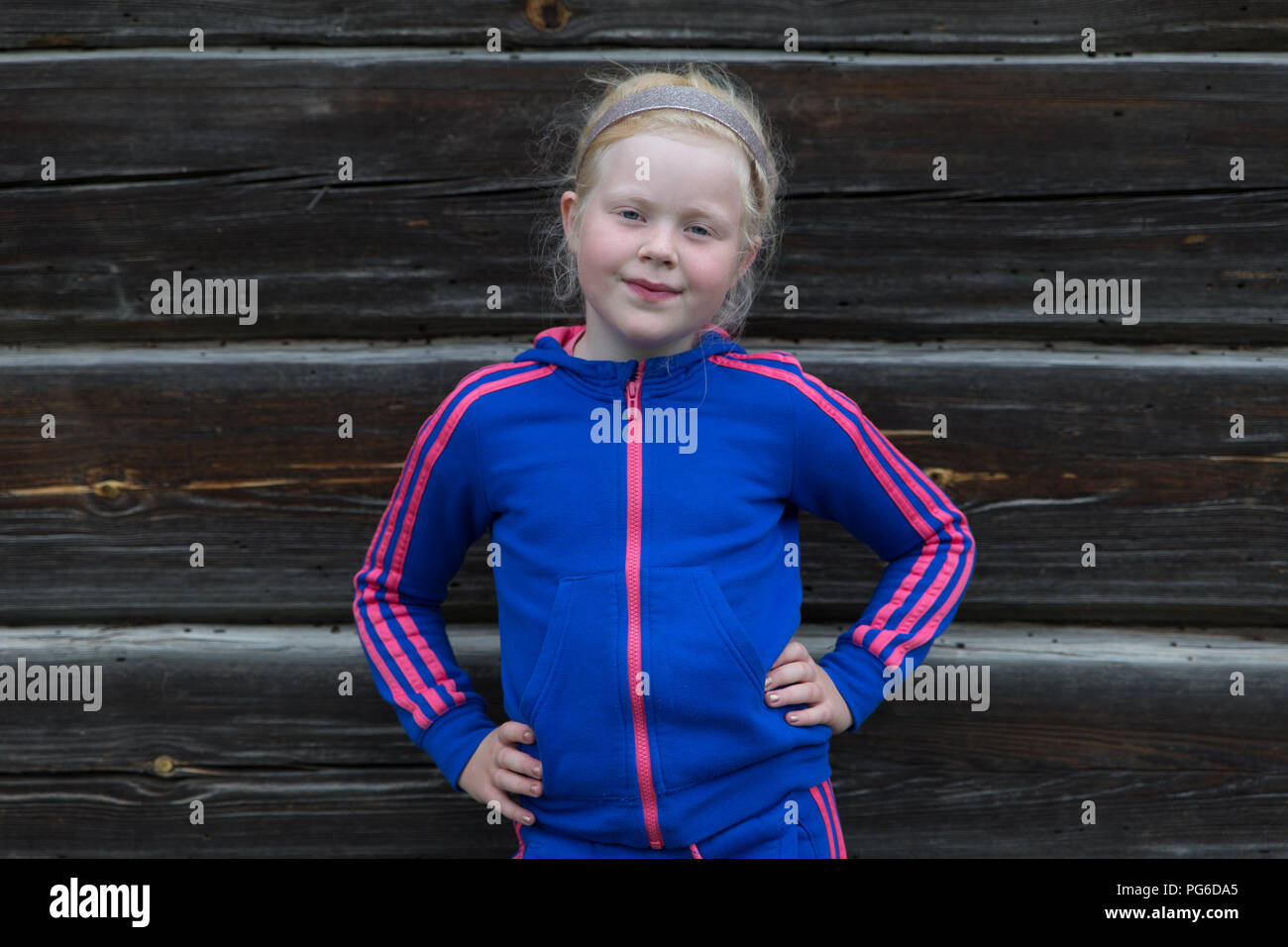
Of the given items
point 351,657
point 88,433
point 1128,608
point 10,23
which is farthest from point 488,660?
point 10,23

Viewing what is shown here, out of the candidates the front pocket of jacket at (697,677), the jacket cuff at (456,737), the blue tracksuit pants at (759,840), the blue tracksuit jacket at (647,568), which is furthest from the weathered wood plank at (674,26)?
the blue tracksuit pants at (759,840)

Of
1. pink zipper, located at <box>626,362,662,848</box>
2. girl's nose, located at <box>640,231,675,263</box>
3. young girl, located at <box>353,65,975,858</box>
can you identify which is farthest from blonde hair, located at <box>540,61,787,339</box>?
pink zipper, located at <box>626,362,662,848</box>

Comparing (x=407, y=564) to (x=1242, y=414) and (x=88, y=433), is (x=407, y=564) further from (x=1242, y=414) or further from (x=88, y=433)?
(x=1242, y=414)

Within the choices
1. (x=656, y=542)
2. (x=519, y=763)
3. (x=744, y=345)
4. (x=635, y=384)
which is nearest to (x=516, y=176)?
(x=744, y=345)

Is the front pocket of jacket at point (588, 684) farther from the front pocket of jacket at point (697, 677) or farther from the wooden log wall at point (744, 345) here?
the wooden log wall at point (744, 345)

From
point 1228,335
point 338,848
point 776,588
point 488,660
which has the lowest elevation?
point 338,848

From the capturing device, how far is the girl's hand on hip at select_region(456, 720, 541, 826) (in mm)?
1406

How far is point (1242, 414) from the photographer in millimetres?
1857

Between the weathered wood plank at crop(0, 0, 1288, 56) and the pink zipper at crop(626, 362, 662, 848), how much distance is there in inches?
36.8

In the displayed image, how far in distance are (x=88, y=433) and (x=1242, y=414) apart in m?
2.26

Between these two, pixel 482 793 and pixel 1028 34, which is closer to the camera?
pixel 482 793

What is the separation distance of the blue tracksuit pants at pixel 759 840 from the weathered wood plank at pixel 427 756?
0.46 meters

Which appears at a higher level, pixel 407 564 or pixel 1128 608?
pixel 407 564

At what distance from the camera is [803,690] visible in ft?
4.64
